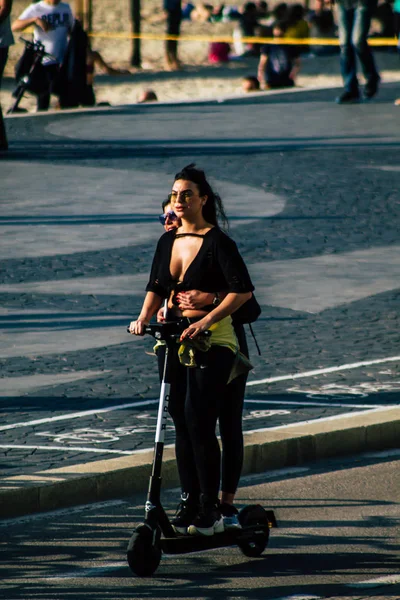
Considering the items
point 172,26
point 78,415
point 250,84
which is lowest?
point 172,26

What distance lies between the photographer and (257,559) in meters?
6.50

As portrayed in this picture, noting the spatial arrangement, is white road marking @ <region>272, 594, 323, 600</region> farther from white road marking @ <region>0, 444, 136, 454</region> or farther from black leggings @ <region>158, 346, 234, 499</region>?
white road marking @ <region>0, 444, 136, 454</region>

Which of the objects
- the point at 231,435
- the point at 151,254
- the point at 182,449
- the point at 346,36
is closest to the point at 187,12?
the point at 346,36

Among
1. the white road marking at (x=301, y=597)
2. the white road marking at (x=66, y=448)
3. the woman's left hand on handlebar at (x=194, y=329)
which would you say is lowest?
the white road marking at (x=66, y=448)

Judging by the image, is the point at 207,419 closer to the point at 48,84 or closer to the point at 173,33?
the point at 48,84

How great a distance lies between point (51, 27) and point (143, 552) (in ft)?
62.3

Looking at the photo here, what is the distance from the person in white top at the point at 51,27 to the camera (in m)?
24.2

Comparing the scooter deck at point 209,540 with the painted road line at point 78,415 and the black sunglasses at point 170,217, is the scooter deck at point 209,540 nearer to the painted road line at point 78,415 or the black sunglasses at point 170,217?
the black sunglasses at point 170,217

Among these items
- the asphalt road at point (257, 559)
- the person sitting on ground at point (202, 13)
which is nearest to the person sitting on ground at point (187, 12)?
the person sitting on ground at point (202, 13)

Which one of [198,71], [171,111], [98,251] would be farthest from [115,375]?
[198,71]

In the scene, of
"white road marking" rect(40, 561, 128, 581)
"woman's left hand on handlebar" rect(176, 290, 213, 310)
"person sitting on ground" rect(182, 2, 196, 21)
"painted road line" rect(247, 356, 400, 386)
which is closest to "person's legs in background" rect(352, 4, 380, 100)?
"painted road line" rect(247, 356, 400, 386)

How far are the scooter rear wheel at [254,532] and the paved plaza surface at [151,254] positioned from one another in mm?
1407

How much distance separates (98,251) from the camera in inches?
555

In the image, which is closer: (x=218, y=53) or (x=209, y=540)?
(x=209, y=540)
